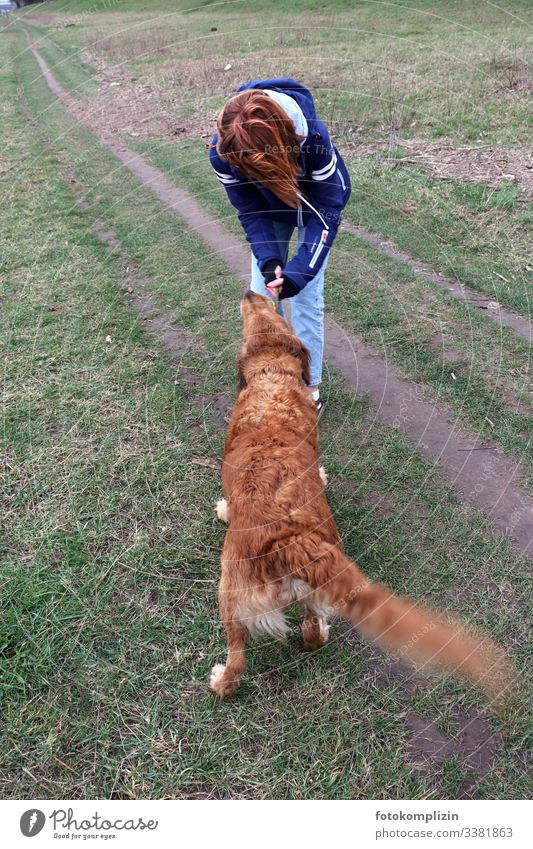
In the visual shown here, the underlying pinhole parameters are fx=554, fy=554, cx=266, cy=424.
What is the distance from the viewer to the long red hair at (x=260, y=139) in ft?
13.5

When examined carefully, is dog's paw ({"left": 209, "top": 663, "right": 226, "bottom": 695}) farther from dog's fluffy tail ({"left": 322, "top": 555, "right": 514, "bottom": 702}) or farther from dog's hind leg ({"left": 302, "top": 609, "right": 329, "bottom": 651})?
dog's fluffy tail ({"left": 322, "top": 555, "right": 514, "bottom": 702})

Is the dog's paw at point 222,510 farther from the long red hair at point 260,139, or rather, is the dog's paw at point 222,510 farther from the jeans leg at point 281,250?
the long red hair at point 260,139

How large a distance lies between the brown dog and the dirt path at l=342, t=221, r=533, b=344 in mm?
4487

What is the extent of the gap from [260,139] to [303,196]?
2.66ft

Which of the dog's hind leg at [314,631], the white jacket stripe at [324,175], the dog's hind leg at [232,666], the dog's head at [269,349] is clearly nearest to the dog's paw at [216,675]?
the dog's hind leg at [232,666]

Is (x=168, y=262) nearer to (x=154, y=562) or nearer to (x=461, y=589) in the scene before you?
(x=154, y=562)

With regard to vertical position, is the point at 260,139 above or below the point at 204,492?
above

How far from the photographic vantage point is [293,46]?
22.4m

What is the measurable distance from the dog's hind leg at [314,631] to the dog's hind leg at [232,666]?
50cm

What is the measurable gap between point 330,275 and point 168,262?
2.90 m

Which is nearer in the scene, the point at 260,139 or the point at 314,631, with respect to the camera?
the point at 314,631

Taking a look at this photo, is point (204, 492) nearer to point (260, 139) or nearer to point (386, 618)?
point (386, 618)

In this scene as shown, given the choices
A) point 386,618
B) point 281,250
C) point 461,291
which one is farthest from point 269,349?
point 461,291

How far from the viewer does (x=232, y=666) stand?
3.54 meters
